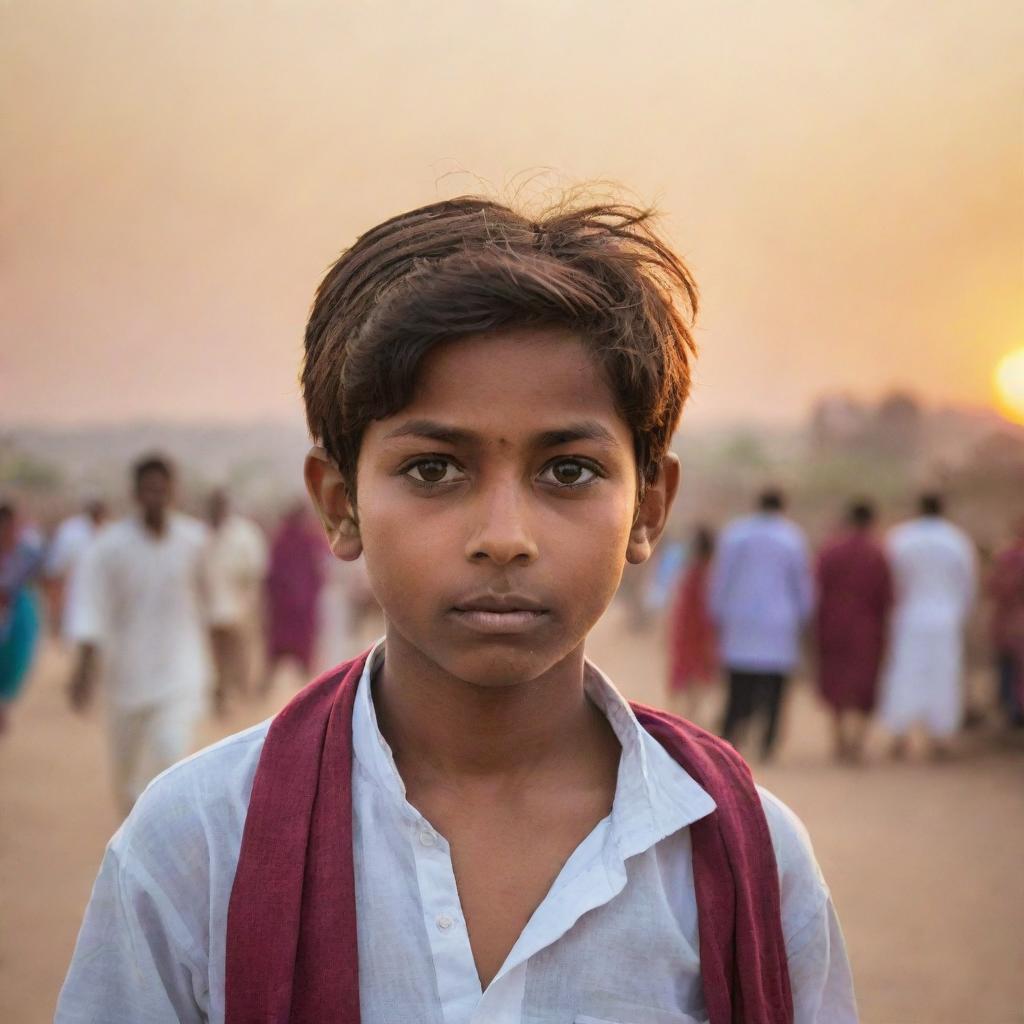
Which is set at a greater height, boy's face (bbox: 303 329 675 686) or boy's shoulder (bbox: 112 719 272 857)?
boy's face (bbox: 303 329 675 686)

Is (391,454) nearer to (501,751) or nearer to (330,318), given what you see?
(330,318)

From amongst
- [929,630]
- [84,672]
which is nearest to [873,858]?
[929,630]

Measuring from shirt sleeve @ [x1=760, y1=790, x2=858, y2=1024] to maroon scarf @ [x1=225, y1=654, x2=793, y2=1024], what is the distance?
4 cm

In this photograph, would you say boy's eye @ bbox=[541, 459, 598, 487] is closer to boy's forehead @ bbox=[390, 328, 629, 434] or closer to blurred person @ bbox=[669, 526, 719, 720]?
boy's forehead @ bbox=[390, 328, 629, 434]

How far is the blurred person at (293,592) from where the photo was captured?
11961 mm

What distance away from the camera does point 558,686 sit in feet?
5.76

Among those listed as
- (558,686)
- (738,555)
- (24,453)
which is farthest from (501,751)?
(24,453)

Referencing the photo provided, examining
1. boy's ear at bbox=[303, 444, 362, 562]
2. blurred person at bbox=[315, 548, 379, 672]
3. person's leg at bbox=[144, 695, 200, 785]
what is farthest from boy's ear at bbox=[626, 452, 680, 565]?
blurred person at bbox=[315, 548, 379, 672]

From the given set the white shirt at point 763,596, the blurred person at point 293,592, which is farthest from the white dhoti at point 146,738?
the blurred person at point 293,592

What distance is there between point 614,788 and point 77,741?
9.80 metres

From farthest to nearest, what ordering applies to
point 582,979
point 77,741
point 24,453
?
point 24,453, point 77,741, point 582,979

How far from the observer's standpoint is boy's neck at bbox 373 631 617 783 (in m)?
1.70

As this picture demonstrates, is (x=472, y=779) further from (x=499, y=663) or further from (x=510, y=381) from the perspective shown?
(x=510, y=381)

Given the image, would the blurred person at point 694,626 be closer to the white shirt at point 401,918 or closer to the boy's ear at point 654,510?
the boy's ear at point 654,510
